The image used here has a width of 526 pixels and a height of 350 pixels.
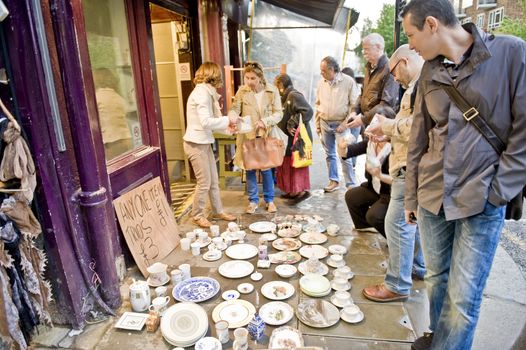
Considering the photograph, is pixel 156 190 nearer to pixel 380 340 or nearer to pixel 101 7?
pixel 101 7

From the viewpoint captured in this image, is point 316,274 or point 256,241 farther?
point 256,241

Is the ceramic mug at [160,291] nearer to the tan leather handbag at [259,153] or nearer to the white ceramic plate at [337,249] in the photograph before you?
the white ceramic plate at [337,249]

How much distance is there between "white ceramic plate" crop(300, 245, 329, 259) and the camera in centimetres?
316

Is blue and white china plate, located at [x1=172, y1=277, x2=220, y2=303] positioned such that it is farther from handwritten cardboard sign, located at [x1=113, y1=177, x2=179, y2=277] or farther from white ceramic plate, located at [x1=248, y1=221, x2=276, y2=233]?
white ceramic plate, located at [x1=248, y1=221, x2=276, y2=233]

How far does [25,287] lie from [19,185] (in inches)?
23.7

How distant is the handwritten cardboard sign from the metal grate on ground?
2.62 ft

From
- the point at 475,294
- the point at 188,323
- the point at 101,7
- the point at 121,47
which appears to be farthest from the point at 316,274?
the point at 101,7

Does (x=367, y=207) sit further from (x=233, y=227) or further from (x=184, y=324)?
(x=184, y=324)

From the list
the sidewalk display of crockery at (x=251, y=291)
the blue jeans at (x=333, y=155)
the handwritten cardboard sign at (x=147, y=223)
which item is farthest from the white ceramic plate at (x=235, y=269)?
the blue jeans at (x=333, y=155)

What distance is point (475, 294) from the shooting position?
1662mm

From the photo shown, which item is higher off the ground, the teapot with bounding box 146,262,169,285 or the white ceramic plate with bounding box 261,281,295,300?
the teapot with bounding box 146,262,169,285

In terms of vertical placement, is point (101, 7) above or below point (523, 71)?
above

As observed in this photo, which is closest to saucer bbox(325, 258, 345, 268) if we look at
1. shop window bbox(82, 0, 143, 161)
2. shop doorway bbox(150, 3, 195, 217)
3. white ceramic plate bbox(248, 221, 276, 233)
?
white ceramic plate bbox(248, 221, 276, 233)

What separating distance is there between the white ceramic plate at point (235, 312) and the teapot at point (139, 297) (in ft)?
1.59
